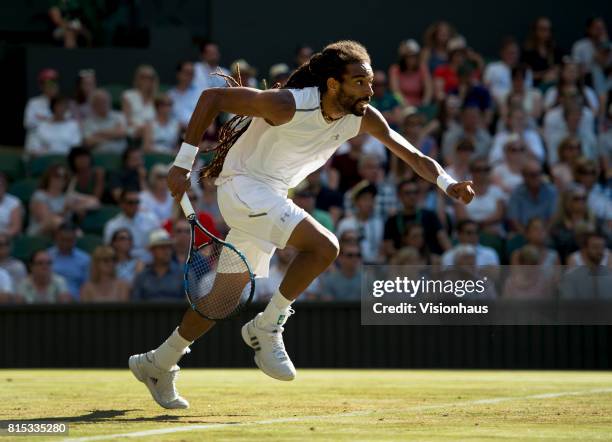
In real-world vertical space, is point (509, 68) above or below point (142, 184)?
above

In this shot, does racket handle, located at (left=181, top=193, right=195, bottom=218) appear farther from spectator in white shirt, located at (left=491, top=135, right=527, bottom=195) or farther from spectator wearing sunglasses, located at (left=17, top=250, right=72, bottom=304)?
spectator in white shirt, located at (left=491, top=135, right=527, bottom=195)

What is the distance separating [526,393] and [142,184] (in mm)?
6350

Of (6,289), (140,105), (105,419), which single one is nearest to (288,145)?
(105,419)

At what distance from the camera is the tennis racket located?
667 cm

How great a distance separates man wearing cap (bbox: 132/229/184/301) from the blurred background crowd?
0.05 ft

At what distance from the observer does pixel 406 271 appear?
11.7 metres

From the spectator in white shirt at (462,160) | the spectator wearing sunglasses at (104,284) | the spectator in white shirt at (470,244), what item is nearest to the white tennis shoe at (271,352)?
the spectator wearing sunglasses at (104,284)

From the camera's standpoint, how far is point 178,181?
21.5 ft

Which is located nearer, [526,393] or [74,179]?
[526,393]

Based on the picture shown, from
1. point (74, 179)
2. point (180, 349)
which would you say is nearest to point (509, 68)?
point (74, 179)

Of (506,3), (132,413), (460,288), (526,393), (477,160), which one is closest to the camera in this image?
(132,413)

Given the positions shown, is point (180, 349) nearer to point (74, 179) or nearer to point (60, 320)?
point (60, 320)

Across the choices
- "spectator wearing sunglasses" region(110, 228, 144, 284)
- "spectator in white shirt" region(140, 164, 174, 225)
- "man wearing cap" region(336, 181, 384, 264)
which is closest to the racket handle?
"spectator wearing sunglasses" region(110, 228, 144, 284)

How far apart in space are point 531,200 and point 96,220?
446 cm
